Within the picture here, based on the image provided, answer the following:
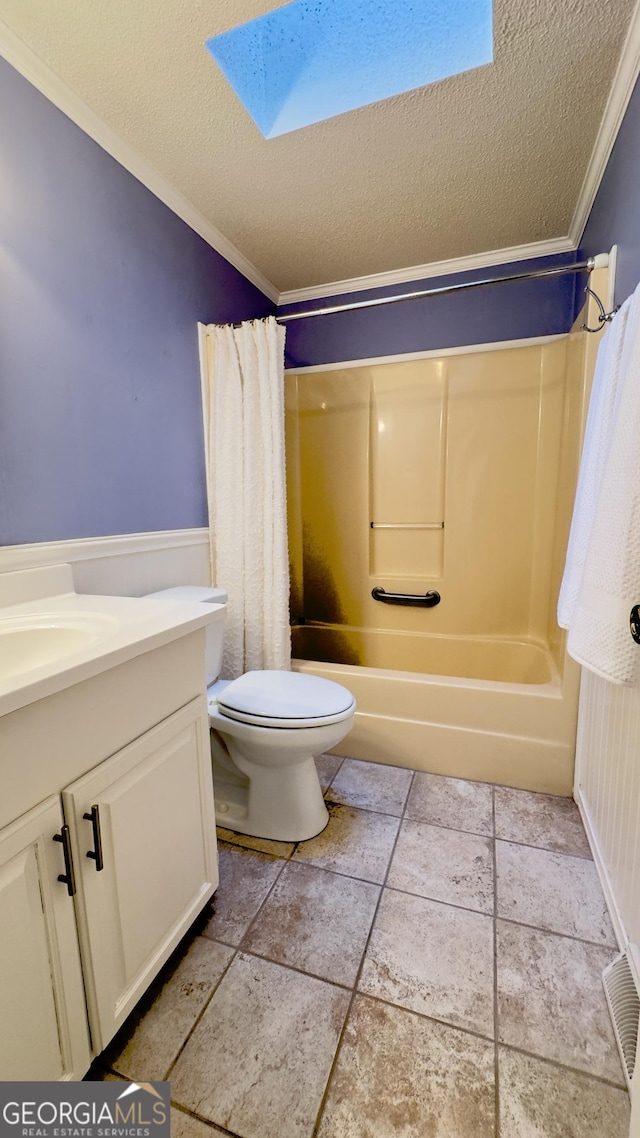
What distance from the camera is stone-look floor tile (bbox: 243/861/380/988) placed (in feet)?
3.28

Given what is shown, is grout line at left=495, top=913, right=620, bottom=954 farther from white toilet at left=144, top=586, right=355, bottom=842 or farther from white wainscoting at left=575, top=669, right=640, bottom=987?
white toilet at left=144, top=586, right=355, bottom=842

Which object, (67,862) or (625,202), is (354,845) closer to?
(67,862)

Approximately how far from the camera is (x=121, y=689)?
2.48 ft

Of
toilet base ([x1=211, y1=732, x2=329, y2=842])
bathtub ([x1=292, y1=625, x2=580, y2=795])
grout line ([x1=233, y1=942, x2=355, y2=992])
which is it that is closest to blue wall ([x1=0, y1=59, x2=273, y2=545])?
toilet base ([x1=211, y1=732, x2=329, y2=842])

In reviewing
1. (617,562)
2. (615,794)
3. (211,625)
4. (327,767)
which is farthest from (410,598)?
(617,562)

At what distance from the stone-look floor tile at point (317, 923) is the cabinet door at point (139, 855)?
208 millimetres

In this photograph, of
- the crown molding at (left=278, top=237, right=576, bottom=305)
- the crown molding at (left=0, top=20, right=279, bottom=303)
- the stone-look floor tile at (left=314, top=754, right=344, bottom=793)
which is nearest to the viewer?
the crown molding at (left=0, top=20, right=279, bottom=303)

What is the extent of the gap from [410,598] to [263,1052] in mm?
1805

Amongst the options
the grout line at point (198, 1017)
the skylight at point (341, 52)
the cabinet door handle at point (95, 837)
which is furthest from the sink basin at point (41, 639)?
the skylight at point (341, 52)

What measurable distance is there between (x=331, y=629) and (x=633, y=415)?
192cm

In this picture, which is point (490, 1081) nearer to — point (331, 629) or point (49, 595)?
point (49, 595)

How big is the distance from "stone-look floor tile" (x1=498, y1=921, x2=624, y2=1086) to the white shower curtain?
1.10 meters

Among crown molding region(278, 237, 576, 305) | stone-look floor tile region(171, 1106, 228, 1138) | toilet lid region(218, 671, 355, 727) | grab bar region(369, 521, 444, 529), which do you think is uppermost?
crown molding region(278, 237, 576, 305)

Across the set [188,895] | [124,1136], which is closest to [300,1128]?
[124,1136]
